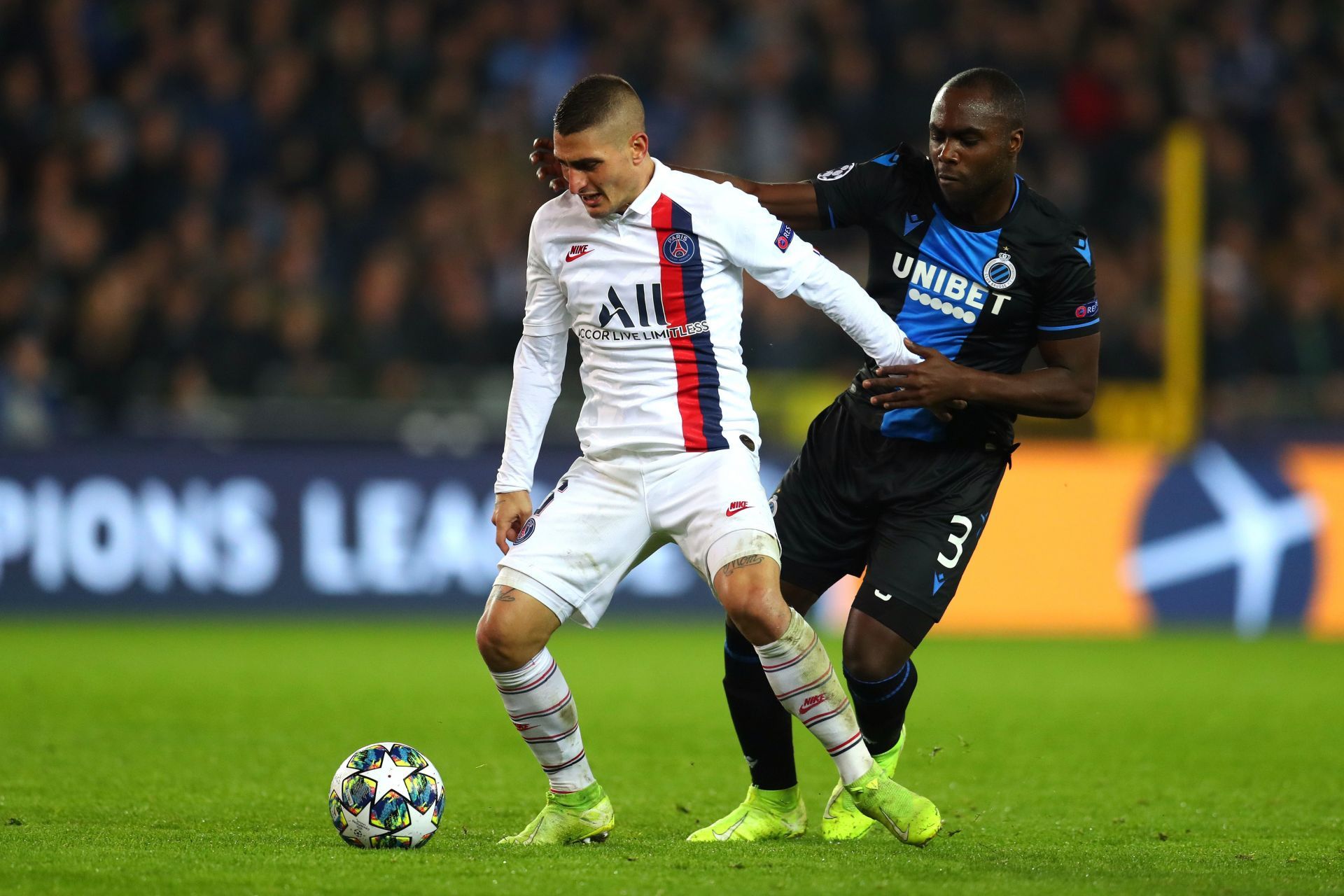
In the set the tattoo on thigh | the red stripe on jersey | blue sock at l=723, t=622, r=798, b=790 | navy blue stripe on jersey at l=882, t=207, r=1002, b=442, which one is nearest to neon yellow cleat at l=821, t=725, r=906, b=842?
blue sock at l=723, t=622, r=798, b=790

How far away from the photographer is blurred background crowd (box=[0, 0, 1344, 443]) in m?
13.2

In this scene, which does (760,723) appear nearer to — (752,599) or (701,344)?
(752,599)

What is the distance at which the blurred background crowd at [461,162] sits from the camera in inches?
520

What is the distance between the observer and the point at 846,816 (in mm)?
5680

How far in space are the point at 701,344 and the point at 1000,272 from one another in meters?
1.02

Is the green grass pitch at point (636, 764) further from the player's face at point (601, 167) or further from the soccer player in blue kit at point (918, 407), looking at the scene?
Answer: the player's face at point (601, 167)

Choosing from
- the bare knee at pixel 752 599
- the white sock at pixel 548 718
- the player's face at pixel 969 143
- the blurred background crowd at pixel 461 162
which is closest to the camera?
the bare knee at pixel 752 599

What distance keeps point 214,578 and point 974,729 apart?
6.58 m

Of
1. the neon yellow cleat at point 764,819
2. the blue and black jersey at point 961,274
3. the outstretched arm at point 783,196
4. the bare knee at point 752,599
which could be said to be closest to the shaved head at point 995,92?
the blue and black jersey at point 961,274

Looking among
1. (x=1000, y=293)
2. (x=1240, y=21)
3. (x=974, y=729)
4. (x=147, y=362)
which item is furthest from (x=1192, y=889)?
(x=1240, y=21)

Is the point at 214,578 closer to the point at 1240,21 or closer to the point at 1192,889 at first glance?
the point at 1192,889

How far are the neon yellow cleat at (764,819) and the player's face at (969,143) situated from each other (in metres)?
2.07

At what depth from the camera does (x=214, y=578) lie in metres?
12.8

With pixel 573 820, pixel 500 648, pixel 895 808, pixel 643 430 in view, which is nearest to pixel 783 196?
pixel 643 430
